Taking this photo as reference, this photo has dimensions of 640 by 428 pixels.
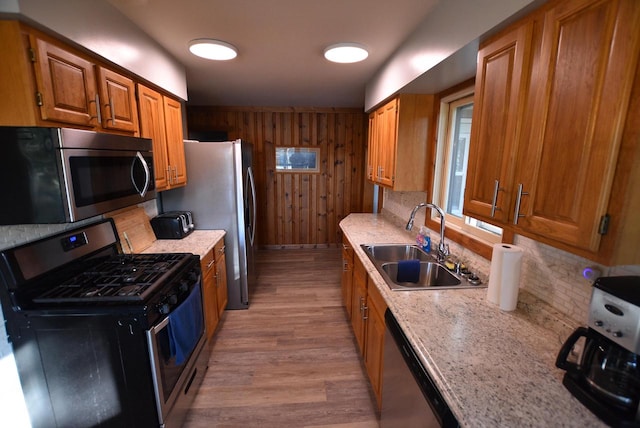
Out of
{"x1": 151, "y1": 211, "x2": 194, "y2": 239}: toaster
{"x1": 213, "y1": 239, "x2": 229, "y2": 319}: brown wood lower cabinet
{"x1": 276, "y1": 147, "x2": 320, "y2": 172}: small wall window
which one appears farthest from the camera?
{"x1": 276, "y1": 147, "x2": 320, "y2": 172}: small wall window

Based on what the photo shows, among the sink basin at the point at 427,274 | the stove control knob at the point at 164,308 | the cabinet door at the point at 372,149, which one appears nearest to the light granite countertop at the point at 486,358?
the sink basin at the point at 427,274

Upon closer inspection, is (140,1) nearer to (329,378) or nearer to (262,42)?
(262,42)

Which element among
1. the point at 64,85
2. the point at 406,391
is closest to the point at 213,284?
the point at 64,85

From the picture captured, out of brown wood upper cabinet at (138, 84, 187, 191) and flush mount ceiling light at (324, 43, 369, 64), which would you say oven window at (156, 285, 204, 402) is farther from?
flush mount ceiling light at (324, 43, 369, 64)

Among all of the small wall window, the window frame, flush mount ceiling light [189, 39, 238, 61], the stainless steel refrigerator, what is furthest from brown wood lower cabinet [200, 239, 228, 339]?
the small wall window

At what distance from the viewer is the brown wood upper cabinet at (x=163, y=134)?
2.16m

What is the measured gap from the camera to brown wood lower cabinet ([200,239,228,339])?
2381 mm

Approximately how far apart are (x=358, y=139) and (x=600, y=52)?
4462 millimetres

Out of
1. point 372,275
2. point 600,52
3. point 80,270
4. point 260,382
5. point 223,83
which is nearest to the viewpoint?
point 600,52

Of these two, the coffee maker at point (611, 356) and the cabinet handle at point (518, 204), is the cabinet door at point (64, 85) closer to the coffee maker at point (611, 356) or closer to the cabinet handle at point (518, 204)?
the cabinet handle at point (518, 204)

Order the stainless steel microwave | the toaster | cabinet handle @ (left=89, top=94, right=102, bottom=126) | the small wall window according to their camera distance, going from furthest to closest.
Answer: the small wall window
the toaster
cabinet handle @ (left=89, top=94, right=102, bottom=126)
the stainless steel microwave

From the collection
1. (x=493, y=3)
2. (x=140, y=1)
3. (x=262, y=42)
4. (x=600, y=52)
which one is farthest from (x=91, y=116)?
(x=600, y=52)

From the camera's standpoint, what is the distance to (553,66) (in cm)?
93

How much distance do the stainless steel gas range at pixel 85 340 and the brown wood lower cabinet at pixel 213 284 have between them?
0.77 metres
